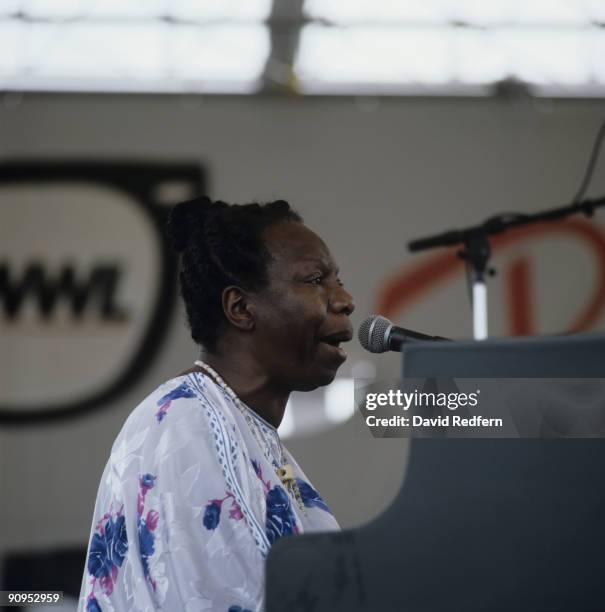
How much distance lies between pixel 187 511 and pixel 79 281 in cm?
424

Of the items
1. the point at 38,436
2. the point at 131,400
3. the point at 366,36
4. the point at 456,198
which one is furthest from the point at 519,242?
the point at 38,436

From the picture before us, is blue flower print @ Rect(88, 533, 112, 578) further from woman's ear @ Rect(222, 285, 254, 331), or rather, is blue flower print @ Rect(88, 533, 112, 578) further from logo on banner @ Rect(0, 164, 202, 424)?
logo on banner @ Rect(0, 164, 202, 424)

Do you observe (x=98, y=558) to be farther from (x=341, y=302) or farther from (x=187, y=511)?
(x=341, y=302)

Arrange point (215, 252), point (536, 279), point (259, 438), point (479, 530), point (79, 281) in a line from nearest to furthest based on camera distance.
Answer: point (479, 530)
point (259, 438)
point (215, 252)
point (79, 281)
point (536, 279)

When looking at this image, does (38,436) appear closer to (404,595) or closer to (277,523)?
(277,523)

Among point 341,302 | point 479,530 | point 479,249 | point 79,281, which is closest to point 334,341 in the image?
point 341,302

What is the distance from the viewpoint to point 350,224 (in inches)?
225

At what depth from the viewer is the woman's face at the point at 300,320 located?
1848mm

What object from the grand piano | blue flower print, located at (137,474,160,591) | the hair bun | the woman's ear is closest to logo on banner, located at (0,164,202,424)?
the hair bun

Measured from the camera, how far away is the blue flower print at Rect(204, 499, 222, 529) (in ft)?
4.97

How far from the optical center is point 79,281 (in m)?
5.60

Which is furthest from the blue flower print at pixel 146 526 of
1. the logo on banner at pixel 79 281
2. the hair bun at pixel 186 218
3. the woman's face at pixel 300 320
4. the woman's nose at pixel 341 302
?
the logo on banner at pixel 79 281

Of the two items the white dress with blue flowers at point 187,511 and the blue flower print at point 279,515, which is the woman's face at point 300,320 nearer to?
the white dress with blue flowers at point 187,511

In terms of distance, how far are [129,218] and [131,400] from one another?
1.07 m
